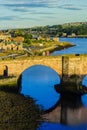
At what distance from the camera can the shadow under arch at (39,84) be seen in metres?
55.8

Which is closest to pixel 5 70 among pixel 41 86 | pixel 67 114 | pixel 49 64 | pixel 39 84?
pixel 49 64

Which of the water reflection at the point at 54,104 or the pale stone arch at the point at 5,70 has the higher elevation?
the pale stone arch at the point at 5,70

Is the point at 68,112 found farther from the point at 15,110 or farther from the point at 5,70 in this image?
the point at 5,70

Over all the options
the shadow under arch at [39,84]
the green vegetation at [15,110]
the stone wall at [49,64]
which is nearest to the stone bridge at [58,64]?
the stone wall at [49,64]

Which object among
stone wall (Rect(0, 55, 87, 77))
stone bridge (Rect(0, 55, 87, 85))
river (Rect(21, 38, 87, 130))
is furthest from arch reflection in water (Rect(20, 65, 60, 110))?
stone wall (Rect(0, 55, 87, 77))

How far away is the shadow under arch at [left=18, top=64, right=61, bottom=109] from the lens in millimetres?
55838

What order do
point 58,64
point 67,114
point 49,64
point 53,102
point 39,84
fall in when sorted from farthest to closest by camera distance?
1. point 39,84
2. point 58,64
3. point 49,64
4. point 53,102
5. point 67,114

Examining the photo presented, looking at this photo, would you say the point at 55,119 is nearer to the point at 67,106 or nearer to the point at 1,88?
the point at 67,106

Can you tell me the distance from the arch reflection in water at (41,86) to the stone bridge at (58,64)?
9.15 ft

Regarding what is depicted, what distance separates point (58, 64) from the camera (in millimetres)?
58844

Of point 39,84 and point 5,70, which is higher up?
point 5,70

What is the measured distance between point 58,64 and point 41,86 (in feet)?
15.1

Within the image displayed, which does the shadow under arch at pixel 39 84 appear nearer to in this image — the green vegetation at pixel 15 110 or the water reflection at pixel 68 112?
the water reflection at pixel 68 112

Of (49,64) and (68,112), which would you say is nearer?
(68,112)
